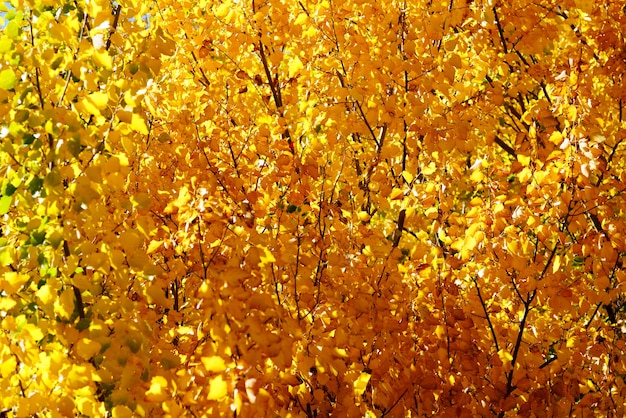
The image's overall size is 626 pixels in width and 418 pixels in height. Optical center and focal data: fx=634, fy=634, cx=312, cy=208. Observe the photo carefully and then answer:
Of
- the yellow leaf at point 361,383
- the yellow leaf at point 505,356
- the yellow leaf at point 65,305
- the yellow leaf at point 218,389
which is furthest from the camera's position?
the yellow leaf at point 505,356

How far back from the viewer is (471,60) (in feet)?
12.4

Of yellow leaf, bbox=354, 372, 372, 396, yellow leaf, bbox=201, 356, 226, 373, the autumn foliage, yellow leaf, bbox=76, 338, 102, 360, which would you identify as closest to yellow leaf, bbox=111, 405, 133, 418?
the autumn foliage

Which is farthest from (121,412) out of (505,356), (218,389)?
(505,356)

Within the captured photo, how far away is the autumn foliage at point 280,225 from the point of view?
1.97 m

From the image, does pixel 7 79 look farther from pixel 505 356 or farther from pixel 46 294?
pixel 505 356

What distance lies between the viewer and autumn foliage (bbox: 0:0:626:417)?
6.48ft

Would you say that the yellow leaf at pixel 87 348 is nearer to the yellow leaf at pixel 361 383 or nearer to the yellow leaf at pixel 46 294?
the yellow leaf at pixel 46 294

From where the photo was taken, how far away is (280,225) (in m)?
2.95

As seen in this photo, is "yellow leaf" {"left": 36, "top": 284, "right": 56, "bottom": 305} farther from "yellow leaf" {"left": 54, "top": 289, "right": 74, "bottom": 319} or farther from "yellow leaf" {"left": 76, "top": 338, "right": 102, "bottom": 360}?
"yellow leaf" {"left": 76, "top": 338, "right": 102, "bottom": 360}

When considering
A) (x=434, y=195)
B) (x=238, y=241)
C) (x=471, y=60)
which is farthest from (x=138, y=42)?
(x=471, y=60)

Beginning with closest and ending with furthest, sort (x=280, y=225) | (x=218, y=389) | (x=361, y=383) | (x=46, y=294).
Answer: (x=218, y=389)
(x=46, y=294)
(x=361, y=383)
(x=280, y=225)

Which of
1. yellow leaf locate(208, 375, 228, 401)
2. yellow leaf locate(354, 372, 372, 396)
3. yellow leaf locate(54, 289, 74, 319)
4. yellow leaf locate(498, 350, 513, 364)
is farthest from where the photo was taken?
yellow leaf locate(498, 350, 513, 364)

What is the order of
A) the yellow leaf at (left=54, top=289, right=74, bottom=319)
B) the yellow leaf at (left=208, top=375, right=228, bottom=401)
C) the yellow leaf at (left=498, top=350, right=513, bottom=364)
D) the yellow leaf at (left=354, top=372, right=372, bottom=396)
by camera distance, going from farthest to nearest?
1. the yellow leaf at (left=498, top=350, right=513, bottom=364)
2. the yellow leaf at (left=354, top=372, right=372, bottom=396)
3. the yellow leaf at (left=54, top=289, right=74, bottom=319)
4. the yellow leaf at (left=208, top=375, right=228, bottom=401)

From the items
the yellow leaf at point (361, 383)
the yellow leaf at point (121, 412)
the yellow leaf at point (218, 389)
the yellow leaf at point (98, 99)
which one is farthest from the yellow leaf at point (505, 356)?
the yellow leaf at point (98, 99)
